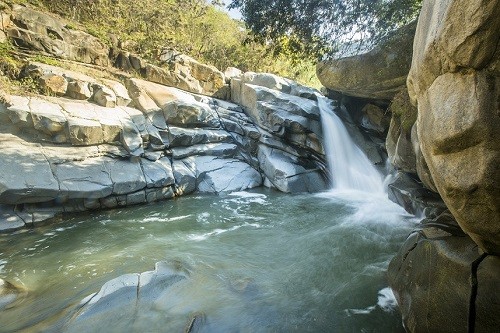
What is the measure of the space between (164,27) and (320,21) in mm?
11675

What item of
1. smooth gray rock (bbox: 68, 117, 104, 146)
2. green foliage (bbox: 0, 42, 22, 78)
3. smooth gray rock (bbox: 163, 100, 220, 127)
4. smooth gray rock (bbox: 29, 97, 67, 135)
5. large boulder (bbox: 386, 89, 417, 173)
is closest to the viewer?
large boulder (bbox: 386, 89, 417, 173)

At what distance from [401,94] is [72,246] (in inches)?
383

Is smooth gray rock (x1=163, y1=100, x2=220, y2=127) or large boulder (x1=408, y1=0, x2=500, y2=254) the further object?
smooth gray rock (x1=163, y1=100, x2=220, y2=127)

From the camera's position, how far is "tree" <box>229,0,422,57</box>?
880 centimetres

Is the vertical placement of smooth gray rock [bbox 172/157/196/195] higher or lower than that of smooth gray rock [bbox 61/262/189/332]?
higher

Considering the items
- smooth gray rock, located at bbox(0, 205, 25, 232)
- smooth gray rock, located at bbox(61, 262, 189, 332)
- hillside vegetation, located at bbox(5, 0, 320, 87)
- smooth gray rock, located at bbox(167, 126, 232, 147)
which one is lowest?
smooth gray rock, located at bbox(61, 262, 189, 332)

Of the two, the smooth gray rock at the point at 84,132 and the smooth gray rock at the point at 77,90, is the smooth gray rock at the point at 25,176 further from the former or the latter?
the smooth gray rock at the point at 77,90

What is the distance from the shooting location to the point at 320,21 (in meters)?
9.59

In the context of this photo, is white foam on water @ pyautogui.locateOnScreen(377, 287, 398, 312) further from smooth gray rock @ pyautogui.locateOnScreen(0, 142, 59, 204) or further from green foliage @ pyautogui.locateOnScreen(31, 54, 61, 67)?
green foliage @ pyautogui.locateOnScreen(31, 54, 61, 67)

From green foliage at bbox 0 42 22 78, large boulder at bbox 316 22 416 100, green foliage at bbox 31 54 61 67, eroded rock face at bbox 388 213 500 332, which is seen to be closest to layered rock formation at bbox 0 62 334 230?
green foliage at bbox 0 42 22 78

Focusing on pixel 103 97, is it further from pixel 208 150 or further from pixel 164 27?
pixel 164 27

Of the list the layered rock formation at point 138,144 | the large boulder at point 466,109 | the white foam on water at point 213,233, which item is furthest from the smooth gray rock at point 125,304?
the layered rock formation at point 138,144

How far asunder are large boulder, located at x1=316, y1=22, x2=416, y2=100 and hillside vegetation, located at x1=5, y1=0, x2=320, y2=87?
1553mm

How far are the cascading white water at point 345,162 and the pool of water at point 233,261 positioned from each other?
2559 mm
